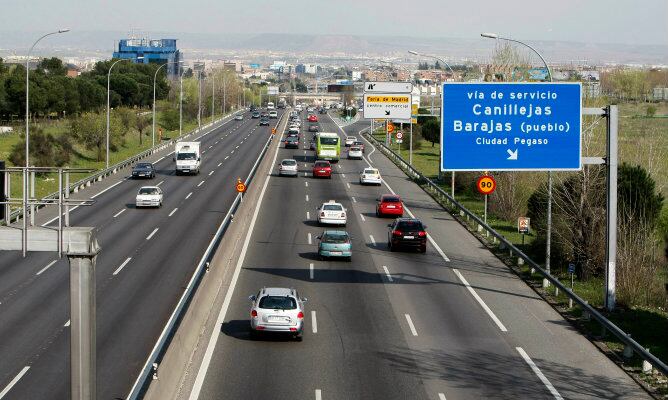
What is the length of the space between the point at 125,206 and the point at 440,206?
19.3 metres

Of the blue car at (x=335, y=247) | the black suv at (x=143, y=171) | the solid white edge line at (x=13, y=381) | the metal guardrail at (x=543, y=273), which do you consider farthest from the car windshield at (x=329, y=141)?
the solid white edge line at (x=13, y=381)

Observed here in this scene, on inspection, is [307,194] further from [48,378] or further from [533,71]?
[48,378]

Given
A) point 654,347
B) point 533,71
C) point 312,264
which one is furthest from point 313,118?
point 654,347

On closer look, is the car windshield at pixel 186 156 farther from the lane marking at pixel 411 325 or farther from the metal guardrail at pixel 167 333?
the lane marking at pixel 411 325

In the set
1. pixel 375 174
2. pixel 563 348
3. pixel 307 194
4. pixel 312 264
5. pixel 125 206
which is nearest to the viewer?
pixel 563 348

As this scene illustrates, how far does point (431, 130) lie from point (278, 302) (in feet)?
295

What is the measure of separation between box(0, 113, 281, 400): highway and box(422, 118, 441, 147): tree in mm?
48289

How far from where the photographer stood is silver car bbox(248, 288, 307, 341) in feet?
89.2

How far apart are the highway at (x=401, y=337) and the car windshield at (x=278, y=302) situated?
103 centimetres

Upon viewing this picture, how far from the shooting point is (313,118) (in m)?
164

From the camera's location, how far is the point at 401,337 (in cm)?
2842

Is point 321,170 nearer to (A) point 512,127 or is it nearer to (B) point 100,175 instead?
(B) point 100,175

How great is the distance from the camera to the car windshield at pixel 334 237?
138ft

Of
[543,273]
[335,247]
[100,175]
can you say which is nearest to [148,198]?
[100,175]
